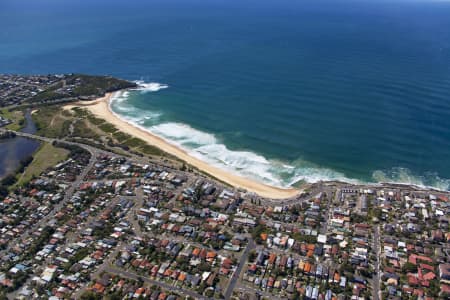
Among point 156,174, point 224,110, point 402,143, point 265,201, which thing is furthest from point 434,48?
point 156,174

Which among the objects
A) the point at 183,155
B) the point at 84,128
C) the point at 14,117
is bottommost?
the point at 14,117

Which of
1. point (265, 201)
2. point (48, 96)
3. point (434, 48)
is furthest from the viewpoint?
point (434, 48)

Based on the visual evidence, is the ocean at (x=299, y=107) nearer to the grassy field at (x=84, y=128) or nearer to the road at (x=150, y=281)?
the grassy field at (x=84, y=128)

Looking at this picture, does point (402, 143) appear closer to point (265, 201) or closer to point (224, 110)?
point (265, 201)

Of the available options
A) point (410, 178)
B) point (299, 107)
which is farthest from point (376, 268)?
point (299, 107)

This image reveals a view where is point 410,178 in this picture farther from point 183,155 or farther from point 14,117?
point 14,117

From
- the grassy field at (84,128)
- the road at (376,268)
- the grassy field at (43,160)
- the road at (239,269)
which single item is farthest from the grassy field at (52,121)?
the road at (376,268)
